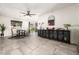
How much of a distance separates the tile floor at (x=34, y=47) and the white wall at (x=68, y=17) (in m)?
0.35

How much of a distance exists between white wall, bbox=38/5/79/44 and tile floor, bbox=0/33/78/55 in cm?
35

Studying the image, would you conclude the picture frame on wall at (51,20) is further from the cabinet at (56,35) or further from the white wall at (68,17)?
the cabinet at (56,35)

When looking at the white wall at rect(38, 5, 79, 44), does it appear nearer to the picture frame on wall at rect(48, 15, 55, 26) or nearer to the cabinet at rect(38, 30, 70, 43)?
the picture frame on wall at rect(48, 15, 55, 26)

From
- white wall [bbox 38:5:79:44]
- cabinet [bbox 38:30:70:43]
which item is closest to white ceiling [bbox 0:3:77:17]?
white wall [bbox 38:5:79:44]

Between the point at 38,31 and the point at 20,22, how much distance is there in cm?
56

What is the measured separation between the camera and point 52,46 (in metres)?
2.33

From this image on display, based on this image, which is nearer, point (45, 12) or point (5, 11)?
point (5, 11)

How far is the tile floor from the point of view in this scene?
2094 millimetres

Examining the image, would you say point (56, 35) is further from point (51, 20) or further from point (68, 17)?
point (68, 17)

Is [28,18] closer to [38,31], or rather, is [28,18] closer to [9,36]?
[38,31]

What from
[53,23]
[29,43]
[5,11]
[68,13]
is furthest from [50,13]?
[5,11]

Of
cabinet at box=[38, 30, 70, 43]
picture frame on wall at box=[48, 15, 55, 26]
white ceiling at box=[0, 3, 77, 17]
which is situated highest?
white ceiling at box=[0, 3, 77, 17]

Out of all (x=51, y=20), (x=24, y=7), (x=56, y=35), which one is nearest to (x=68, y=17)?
(x=51, y=20)

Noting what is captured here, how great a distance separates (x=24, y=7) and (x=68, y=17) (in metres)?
1.19
